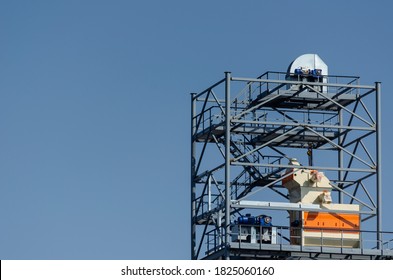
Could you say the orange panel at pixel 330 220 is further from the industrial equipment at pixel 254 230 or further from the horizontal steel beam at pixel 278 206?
the industrial equipment at pixel 254 230

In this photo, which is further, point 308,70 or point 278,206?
point 308,70

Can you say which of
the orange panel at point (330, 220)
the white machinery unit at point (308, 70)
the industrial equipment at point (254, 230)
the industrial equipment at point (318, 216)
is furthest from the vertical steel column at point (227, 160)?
the orange panel at point (330, 220)

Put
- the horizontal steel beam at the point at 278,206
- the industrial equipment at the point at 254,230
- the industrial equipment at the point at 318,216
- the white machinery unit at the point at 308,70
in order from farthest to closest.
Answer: the white machinery unit at the point at 308,70, the industrial equipment at the point at 318,216, the horizontal steel beam at the point at 278,206, the industrial equipment at the point at 254,230

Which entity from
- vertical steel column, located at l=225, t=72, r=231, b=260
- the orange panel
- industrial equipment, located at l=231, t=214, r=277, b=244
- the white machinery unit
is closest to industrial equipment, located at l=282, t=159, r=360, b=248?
the orange panel

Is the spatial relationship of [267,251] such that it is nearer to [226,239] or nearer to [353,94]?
[226,239]

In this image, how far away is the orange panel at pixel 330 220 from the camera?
425ft

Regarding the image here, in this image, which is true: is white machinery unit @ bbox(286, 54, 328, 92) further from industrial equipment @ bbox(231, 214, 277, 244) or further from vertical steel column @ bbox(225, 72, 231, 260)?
industrial equipment @ bbox(231, 214, 277, 244)

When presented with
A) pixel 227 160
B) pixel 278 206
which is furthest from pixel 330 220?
pixel 227 160

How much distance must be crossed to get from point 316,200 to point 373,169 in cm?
571

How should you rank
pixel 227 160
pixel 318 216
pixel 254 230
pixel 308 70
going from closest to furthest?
pixel 254 230 < pixel 227 160 < pixel 318 216 < pixel 308 70

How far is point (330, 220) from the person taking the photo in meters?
130

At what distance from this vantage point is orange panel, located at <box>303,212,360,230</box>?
129625 mm

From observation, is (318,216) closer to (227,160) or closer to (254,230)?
(254,230)
